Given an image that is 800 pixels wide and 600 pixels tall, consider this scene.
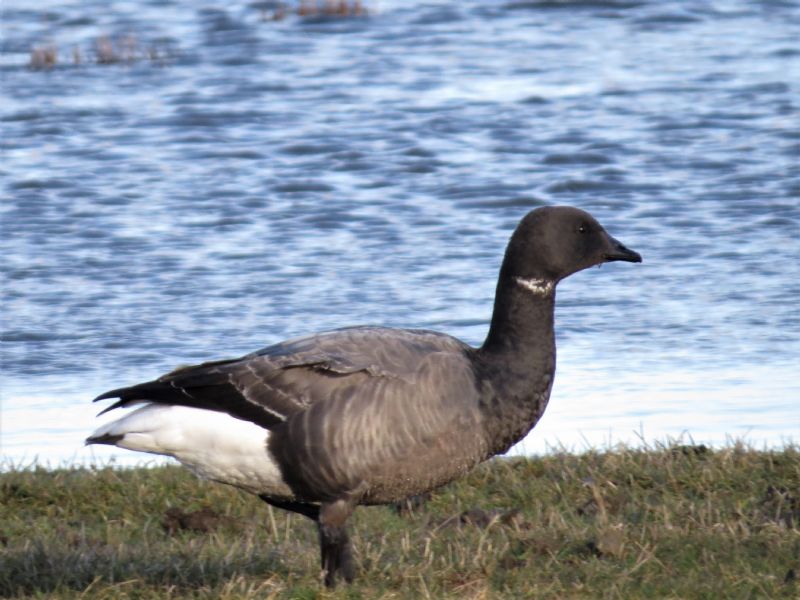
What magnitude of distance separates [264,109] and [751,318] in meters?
8.34

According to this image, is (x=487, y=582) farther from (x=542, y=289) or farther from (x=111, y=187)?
(x=111, y=187)

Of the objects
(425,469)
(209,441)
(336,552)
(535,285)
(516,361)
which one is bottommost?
(336,552)

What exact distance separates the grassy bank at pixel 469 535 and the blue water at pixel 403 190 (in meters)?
0.78

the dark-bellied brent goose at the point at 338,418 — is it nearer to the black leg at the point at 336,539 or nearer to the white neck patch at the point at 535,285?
the black leg at the point at 336,539

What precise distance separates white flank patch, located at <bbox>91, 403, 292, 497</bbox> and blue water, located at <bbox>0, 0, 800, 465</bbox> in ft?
8.00

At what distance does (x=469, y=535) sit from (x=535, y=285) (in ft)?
3.61

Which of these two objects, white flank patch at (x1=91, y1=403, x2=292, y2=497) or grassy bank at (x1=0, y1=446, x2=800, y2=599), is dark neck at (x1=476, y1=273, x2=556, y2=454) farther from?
white flank patch at (x1=91, y1=403, x2=292, y2=497)

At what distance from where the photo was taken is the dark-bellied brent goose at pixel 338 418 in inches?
227

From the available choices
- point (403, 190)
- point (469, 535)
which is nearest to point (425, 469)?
point (469, 535)

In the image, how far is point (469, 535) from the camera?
21.5 feet

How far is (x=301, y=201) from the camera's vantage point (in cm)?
1437

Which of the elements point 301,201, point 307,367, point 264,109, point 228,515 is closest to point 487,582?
point 307,367

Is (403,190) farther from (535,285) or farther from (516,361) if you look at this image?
(516,361)

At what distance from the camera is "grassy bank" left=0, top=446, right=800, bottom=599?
19.1 feet
